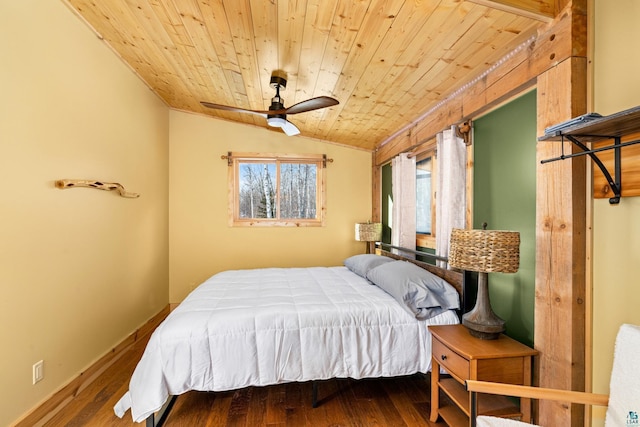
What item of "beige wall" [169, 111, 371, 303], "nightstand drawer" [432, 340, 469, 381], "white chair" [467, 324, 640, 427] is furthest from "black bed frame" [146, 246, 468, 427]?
"beige wall" [169, 111, 371, 303]

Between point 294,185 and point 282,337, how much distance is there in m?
2.84

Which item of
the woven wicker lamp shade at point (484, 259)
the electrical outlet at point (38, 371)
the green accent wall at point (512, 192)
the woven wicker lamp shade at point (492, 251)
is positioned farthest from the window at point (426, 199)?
the electrical outlet at point (38, 371)

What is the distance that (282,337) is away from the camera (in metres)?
1.86

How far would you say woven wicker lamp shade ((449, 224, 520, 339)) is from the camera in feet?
5.05

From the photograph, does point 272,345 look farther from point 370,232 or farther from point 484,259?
point 370,232

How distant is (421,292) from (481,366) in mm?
614

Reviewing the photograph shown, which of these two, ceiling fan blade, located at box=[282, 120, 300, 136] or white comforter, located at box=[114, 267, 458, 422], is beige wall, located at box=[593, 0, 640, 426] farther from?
ceiling fan blade, located at box=[282, 120, 300, 136]

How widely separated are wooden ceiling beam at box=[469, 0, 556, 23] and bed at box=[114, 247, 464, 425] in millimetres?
1637

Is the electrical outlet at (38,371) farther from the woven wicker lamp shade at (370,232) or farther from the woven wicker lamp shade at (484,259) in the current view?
the woven wicker lamp shade at (370,232)

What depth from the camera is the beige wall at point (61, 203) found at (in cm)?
174

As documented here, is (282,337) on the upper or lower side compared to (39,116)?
lower

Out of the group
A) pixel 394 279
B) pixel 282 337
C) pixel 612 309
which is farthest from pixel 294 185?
pixel 612 309

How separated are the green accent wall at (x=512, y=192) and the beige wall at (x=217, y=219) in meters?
2.53

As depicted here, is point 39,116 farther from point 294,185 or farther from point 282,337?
point 294,185
